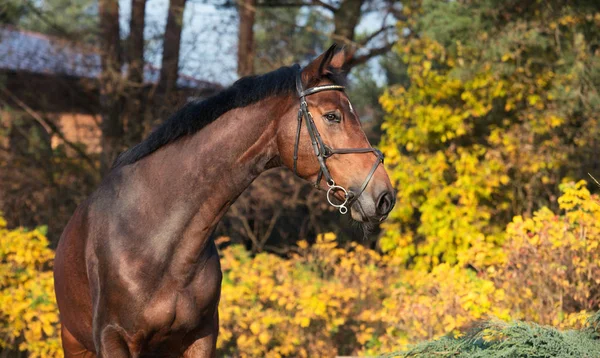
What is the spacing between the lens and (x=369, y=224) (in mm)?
3156

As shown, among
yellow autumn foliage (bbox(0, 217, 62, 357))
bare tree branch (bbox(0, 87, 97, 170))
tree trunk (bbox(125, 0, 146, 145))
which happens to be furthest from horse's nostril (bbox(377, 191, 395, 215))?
bare tree branch (bbox(0, 87, 97, 170))

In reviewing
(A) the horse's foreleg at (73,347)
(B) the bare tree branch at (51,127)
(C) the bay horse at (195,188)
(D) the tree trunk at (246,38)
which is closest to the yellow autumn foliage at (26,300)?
(A) the horse's foreleg at (73,347)

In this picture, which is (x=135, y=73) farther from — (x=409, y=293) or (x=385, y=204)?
(x=385, y=204)

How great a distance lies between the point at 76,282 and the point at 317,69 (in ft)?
5.66

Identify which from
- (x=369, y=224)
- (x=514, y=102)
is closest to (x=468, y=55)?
(x=514, y=102)

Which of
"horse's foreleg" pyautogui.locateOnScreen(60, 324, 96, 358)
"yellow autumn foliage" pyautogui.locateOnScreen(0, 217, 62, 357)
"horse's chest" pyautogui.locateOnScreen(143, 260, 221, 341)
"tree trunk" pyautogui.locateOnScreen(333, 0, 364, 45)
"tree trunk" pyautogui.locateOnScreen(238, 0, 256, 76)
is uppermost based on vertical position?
"tree trunk" pyautogui.locateOnScreen(333, 0, 364, 45)

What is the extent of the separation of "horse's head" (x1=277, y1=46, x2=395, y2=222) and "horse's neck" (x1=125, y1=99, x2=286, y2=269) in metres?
0.13

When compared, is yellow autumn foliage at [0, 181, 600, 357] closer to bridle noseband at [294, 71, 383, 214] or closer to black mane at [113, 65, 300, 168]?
bridle noseband at [294, 71, 383, 214]

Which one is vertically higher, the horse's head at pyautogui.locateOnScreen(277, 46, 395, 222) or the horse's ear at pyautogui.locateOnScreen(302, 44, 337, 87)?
the horse's ear at pyautogui.locateOnScreen(302, 44, 337, 87)

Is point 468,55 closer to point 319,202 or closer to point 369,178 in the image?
point 319,202

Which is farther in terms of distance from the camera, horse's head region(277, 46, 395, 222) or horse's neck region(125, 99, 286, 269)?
horse's neck region(125, 99, 286, 269)

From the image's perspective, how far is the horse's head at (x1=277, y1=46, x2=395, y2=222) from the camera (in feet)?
10.1

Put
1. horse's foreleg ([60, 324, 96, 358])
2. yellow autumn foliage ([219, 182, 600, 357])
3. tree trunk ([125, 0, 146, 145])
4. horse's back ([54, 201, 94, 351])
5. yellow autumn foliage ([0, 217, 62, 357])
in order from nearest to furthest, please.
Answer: horse's back ([54, 201, 94, 351])
horse's foreleg ([60, 324, 96, 358])
yellow autumn foliage ([219, 182, 600, 357])
yellow autumn foliage ([0, 217, 62, 357])
tree trunk ([125, 0, 146, 145])

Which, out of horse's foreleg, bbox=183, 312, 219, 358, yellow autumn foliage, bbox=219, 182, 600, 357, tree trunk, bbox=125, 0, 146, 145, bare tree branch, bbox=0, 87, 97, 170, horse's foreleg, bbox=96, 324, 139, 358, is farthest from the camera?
bare tree branch, bbox=0, 87, 97, 170
